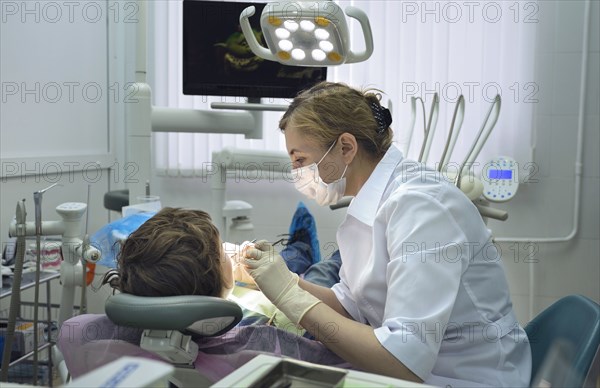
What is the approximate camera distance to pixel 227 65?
7.91ft

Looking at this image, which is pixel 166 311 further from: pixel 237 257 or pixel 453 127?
pixel 453 127

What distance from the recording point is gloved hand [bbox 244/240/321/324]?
1.35m

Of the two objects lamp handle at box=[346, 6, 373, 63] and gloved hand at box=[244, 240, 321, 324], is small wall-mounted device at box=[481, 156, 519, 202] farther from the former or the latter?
gloved hand at box=[244, 240, 321, 324]

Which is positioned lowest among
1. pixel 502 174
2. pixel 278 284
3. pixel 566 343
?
pixel 566 343

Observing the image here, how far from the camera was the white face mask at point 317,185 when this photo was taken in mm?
1591

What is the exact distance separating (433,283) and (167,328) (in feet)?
1.79

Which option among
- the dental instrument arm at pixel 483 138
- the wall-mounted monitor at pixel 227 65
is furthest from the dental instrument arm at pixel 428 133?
the wall-mounted monitor at pixel 227 65

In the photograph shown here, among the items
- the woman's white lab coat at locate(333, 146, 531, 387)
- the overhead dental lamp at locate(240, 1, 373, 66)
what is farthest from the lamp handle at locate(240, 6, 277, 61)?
the woman's white lab coat at locate(333, 146, 531, 387)

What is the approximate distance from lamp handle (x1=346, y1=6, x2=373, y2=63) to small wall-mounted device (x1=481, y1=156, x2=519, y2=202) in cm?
145

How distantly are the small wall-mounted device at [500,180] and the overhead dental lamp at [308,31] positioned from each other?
1513 millimetres

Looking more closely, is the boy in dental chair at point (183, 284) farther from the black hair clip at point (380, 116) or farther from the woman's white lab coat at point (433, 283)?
the black hair clip at point (380, 116)

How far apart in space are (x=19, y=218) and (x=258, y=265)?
0.78 metres

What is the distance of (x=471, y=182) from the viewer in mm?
2688

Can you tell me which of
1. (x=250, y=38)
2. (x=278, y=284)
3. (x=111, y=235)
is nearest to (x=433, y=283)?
(x=278, y=284)
